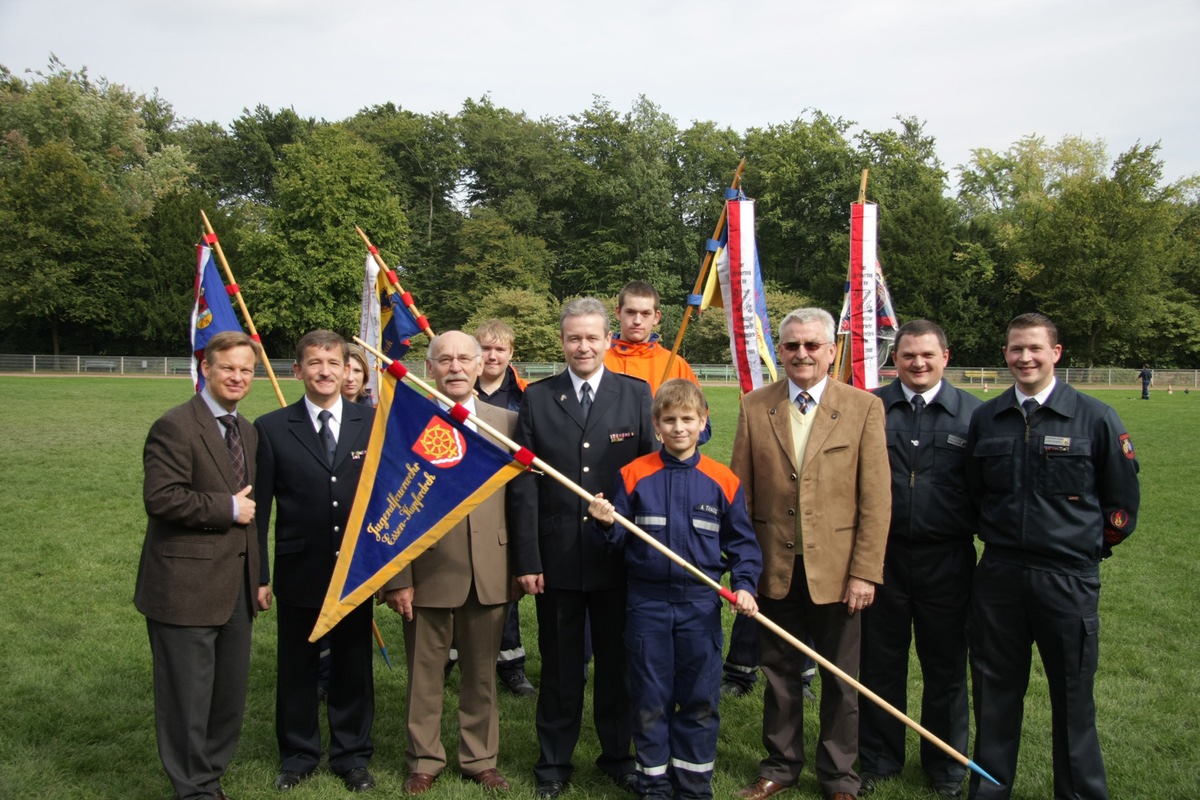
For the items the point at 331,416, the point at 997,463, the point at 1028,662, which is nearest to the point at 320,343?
the point at 331,416

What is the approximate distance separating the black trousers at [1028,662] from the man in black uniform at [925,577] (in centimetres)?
18

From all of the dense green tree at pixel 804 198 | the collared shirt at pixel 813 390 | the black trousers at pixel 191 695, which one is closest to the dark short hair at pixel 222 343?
the black trousers at pixel 191 695

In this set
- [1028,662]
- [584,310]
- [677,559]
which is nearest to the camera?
[677,559]

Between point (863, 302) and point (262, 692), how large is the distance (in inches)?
206

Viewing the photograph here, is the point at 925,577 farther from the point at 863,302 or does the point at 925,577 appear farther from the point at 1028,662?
the point at 863,302

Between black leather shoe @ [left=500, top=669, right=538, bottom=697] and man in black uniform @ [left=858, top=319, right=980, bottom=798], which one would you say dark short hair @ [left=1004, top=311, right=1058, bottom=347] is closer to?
man in black uniform @ [left=858, top=319, right=980, bottom=798]

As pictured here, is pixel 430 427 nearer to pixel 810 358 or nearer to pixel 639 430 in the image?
pixel 639 430

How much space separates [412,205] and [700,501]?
6453 cm

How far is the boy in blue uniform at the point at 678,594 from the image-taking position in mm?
Result: 4441

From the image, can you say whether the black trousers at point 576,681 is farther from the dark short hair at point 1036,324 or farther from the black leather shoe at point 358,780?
the dark short hair at point 1036,324

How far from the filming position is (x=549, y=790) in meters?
4.69

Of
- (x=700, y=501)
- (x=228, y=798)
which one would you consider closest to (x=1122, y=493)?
(x=700, y=501)

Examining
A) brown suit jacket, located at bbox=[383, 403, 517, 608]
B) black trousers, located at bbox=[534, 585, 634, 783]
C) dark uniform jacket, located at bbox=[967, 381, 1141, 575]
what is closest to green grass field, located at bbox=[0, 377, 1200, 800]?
black trousers, located at bbox=[534, 585, 634, 783]

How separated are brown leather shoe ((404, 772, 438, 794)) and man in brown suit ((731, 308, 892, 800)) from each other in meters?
1.64
